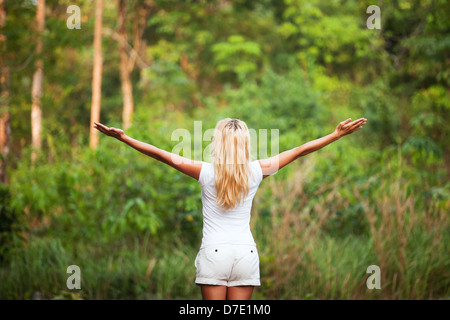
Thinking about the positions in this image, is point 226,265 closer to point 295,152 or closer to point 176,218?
point 295,152

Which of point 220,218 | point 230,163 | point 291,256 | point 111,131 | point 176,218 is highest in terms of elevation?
point 111,131

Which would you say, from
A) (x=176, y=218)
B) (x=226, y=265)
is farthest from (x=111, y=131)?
(x=176, y=218)

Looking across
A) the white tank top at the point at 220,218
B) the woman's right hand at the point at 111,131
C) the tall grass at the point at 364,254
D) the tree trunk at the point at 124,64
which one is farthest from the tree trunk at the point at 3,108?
the tree trunk at the point at 124,64

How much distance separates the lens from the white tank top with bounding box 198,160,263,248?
9.46ft

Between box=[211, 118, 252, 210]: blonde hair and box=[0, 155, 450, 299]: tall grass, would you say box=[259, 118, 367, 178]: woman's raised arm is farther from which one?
box=[0, 155, 450, 299]: tall grass

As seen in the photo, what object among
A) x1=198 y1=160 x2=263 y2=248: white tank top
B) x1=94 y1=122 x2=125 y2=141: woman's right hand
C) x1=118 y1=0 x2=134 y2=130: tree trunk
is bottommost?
x1=198 y1=160 x2=263 y2=248: white tank top

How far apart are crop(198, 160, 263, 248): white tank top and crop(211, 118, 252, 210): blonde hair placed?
0.05 m

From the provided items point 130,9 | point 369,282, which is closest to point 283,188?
point 369,282

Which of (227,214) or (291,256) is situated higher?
(227,214)

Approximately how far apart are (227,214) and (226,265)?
0.32 m

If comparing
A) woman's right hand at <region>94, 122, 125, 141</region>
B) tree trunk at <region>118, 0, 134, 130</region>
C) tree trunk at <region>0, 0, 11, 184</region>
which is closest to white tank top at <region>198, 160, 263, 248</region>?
woman's right hand at <region>94, 122, 125, 141</region>

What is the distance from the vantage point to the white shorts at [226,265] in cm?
284

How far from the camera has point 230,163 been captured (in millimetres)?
2877
